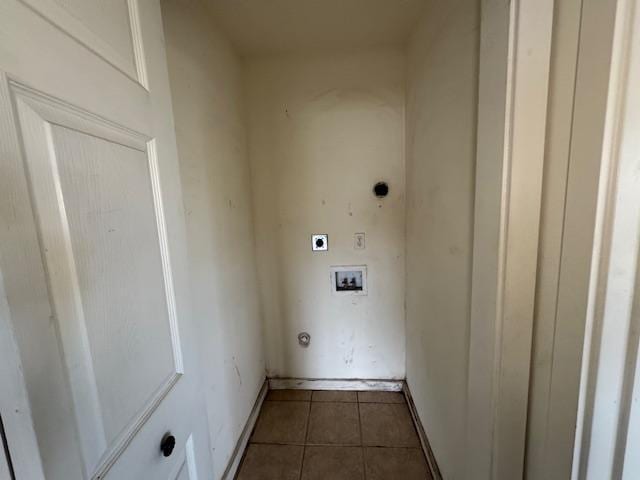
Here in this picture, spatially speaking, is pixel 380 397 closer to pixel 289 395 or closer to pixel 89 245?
pixel 289 395

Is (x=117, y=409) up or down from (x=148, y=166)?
down

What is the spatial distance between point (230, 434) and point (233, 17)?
79.3 inches

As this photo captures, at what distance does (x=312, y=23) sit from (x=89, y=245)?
1458 mm

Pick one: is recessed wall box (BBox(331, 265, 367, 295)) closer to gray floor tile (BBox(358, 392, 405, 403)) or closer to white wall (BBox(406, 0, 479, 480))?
white wall (BBox(406, 0, 479, 480))

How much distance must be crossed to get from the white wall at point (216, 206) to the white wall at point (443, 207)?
3.21ft

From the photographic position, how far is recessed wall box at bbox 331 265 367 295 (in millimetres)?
1750

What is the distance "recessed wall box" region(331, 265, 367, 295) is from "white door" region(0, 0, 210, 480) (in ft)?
3.86

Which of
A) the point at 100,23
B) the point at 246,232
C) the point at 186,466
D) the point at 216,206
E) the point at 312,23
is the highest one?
the point at 312,23

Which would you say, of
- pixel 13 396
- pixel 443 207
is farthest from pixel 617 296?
pixel 13 396

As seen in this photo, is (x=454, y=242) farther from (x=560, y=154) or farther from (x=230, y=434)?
(x=230, y=434)

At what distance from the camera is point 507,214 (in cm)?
62

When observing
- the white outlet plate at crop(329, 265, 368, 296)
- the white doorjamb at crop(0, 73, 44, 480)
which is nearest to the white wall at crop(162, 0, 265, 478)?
the white outlet plate at crop(329, 265, 368, 296)

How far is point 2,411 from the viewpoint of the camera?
30cm

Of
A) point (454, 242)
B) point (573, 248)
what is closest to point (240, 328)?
point (454, 242)
